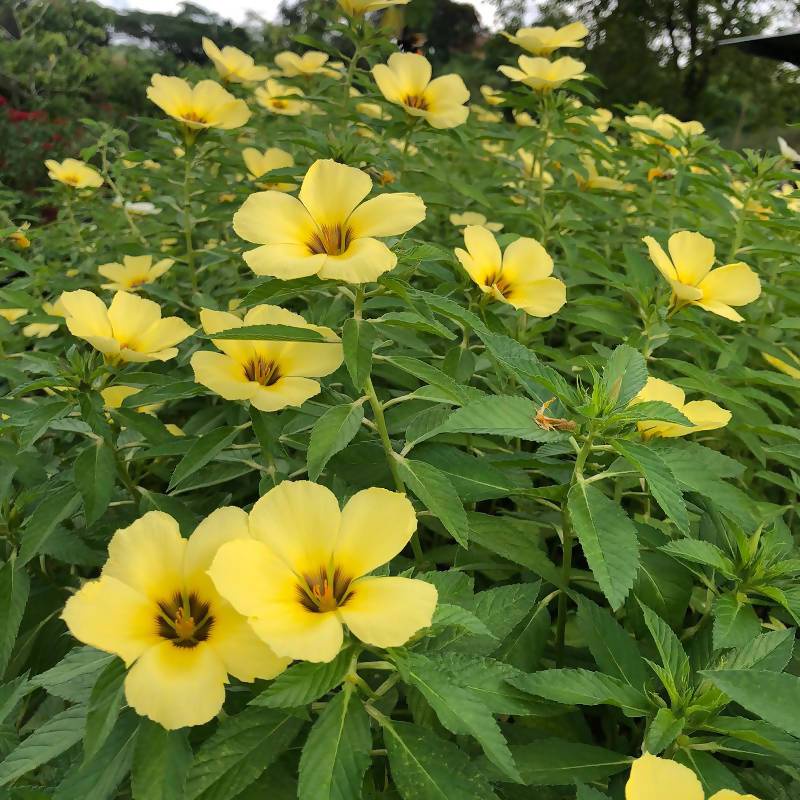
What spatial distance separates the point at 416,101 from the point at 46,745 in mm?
1628

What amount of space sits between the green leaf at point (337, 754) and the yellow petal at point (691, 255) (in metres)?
0.98

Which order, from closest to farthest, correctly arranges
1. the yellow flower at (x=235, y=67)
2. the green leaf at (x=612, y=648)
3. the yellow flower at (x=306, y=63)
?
the green leaf at (x=612, y=648)
the yellow flower at (x=235, y=67)
the yellow flower at (x=306, y=63)

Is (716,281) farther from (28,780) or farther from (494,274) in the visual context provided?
(28,780)

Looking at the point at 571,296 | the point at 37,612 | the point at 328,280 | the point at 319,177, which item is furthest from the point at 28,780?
the point at 571,296

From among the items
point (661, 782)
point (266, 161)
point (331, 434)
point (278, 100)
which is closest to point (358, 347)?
point (331, 434)

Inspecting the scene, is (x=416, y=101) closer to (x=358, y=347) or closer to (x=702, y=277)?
(x=702, y=277)

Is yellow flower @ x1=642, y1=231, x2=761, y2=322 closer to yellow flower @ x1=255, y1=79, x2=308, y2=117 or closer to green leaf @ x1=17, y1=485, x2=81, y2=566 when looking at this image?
green leaf @ x1=17, y1=485, x2=81, y2=566

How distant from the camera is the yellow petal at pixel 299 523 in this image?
684 millimetres

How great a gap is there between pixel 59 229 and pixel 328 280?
2379 millimetres

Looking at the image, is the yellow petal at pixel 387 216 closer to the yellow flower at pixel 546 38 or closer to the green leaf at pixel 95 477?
the green leaf at pixel 95 477

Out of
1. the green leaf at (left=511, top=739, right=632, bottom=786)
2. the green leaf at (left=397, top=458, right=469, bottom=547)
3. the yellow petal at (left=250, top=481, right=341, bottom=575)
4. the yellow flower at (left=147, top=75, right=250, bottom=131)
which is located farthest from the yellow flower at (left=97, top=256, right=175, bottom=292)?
the green leaf at (left=511, top=739, right=632, bottom=786)

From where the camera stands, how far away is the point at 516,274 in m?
1.21

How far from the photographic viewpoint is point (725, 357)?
1428mm

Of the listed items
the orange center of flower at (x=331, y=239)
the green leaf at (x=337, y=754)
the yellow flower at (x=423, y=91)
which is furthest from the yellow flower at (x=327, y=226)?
the yellow flower at (x=423, y=91)
